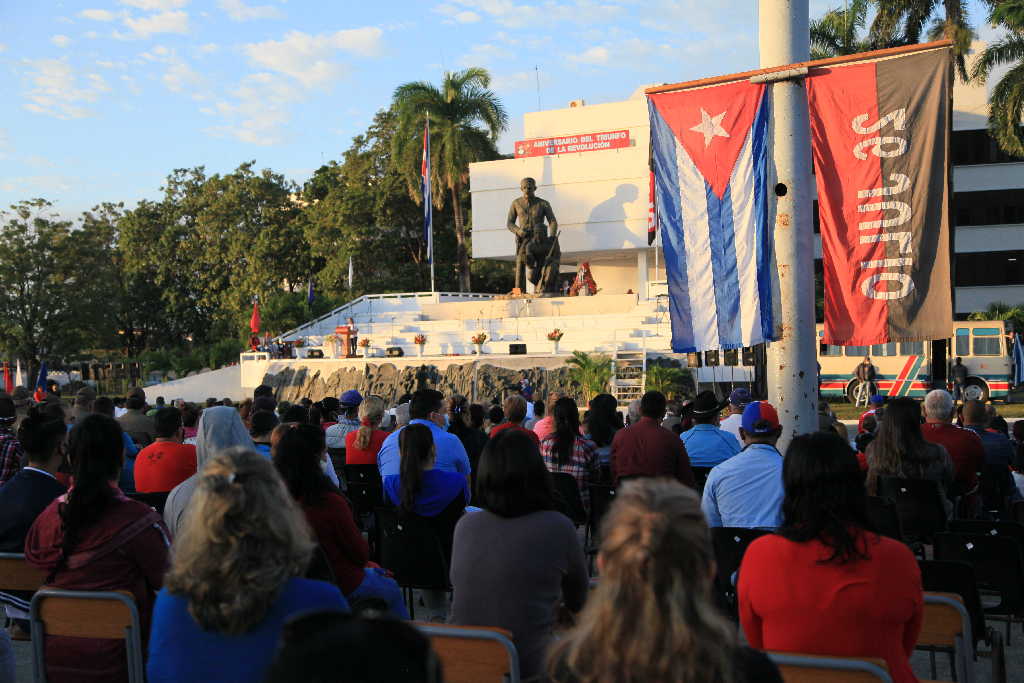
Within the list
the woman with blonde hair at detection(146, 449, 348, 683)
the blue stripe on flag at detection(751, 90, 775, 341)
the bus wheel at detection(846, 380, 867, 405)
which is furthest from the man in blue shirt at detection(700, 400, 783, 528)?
the bus wheel at detection(846, 380, 867, 405)

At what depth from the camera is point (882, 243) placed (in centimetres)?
854

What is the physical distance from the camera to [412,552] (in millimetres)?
5754

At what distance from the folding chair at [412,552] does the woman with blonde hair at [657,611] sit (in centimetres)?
363

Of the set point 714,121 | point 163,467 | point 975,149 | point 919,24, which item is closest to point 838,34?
point 919,24

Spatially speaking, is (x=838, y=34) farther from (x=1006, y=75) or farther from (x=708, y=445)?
(x=708, y=445)

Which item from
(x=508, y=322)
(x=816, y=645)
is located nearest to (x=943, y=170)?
(x=816, y=645)

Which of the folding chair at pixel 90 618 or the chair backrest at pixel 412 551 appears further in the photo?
the chair backrest at pixel 412 551

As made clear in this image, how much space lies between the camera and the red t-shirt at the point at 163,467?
23.1 feet

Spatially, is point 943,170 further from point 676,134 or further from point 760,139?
point 676,134

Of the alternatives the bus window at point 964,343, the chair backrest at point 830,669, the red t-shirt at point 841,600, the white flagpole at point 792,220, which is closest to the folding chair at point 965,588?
the red t-shirt at point 841,600

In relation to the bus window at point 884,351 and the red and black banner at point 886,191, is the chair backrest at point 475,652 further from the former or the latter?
the bus window at point 884,351

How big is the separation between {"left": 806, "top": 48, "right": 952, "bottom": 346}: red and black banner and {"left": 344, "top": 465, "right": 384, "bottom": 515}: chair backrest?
4.12m

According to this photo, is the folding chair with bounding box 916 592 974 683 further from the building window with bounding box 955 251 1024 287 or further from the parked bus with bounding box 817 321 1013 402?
the building window with bounding box 955 251 1024 287

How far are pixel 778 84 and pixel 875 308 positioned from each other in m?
2.16
